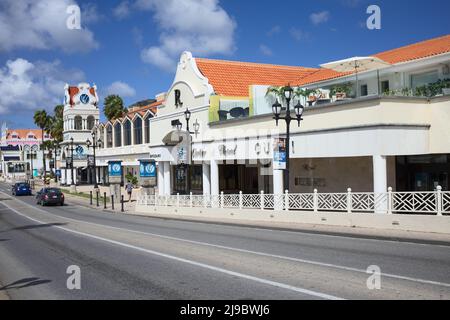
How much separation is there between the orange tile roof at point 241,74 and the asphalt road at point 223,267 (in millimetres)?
19388

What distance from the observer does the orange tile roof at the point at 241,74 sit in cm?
3591

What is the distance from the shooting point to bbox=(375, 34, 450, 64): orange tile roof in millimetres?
24087

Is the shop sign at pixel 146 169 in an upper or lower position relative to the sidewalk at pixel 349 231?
upper

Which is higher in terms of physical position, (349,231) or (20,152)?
(20,152)

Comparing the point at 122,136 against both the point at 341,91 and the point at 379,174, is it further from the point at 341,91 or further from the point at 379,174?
the point at 379,174

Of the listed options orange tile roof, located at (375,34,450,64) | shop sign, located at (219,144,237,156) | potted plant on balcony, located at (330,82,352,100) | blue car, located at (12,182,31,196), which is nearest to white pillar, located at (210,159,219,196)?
shop sign, located at (219,144,237,156)

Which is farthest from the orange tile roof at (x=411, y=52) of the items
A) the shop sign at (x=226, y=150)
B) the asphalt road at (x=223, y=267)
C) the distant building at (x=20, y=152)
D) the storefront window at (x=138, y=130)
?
the distant building at (x=20, y=152)

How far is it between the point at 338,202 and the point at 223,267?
29.9 feet

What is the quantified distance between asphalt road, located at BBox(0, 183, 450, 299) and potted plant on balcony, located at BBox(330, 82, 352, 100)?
28.7ft

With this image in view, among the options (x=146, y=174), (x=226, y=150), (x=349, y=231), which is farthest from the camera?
(x=146, y=174)

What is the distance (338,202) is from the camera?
19.0 meters

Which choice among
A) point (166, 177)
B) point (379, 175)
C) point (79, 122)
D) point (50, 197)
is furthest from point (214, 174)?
point (79, 122)

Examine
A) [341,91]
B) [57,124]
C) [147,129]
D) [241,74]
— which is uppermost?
[57,124]

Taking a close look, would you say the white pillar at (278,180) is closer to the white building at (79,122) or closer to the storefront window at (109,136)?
the storefront window at (109,136)
